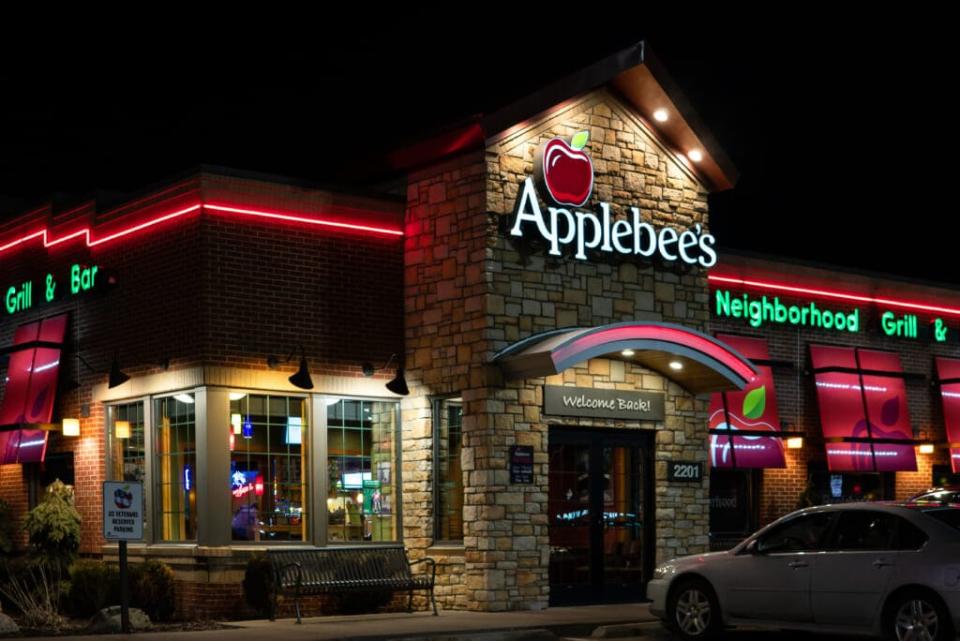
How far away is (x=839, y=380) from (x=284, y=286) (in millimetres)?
11520

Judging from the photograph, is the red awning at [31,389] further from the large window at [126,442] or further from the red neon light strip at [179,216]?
the large window at [126,442]

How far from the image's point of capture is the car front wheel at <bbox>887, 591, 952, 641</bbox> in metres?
14.4

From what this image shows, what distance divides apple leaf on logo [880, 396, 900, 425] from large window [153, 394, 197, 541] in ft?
44.4

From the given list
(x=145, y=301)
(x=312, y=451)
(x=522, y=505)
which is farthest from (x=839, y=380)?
(x=145, y=301)

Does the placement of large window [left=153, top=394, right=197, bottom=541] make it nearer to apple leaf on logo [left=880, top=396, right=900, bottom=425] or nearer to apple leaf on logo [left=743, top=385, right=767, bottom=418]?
apple leaf on logo [left=743, top=385, right=767, bottom=418]

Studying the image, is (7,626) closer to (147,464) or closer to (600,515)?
(147,464)

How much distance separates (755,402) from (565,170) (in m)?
7.05

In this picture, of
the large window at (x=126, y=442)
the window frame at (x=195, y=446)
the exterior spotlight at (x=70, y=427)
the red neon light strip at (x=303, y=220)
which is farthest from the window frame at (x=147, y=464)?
the red neon light strip at (x=303, y=220)

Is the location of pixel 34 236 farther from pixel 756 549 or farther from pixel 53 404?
pixel 756 549

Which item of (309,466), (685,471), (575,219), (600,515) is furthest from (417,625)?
(575,219)

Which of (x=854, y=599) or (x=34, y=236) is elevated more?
(x=34, y=236)

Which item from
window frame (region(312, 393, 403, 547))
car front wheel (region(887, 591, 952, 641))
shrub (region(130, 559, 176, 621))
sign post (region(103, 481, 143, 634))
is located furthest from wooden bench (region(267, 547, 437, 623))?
car front wheel (region(887, 591, 952, 641))

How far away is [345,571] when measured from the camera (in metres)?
19.8

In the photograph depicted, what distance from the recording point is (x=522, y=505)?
20219 millimetres
